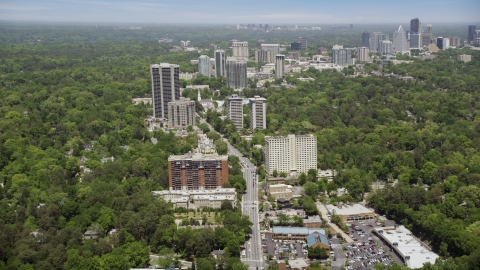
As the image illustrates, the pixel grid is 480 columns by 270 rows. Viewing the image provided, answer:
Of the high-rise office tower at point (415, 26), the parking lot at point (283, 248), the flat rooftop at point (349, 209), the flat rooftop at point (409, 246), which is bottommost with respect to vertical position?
the parking lot at point (283, 248)

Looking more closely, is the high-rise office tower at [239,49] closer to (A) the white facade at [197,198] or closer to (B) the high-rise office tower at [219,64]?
(B) the high-rise office tower at [219,64]

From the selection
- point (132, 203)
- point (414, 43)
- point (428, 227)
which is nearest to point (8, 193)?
point (132, 203)

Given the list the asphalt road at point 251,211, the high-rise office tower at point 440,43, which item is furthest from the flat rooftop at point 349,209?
the high-rise office tower at point 440,43

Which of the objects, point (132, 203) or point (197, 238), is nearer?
point (197, 238)

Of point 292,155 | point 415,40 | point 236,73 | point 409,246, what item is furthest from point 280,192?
point 415,40

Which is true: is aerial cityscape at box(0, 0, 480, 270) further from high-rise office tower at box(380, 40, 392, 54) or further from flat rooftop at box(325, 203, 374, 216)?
high-rise office tower at box(380, 40, 392, 54)

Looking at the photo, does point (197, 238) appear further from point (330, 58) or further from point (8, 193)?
point (330, 58)
